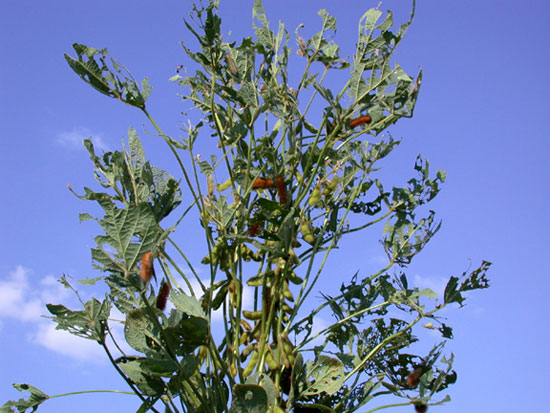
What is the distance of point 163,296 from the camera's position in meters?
2.61

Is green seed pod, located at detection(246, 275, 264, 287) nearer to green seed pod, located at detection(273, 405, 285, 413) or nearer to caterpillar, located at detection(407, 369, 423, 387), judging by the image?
green seed pod, located at detection(273, 405, 285, 413)

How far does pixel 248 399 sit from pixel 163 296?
1.92ft

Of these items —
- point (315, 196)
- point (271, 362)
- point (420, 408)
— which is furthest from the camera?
point (315, 196)

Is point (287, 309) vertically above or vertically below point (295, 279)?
below

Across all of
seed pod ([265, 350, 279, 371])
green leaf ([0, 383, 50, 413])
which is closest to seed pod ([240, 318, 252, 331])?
seed pod ([265, 350, 279, 371])

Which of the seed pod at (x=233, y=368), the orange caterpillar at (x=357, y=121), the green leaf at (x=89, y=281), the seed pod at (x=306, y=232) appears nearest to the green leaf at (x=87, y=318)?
the green leaf at (x=89, y=281)

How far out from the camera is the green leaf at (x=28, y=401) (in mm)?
2674

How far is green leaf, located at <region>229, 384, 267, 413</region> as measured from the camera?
2295 mm

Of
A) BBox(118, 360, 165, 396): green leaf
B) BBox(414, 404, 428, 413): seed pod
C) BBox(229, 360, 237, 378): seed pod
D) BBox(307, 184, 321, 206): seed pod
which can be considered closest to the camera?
BBox(118, 360, 165, 396): green leaf

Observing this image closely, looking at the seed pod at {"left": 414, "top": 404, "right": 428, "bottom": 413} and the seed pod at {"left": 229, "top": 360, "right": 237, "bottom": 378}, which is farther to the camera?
the seed pod at {"left": 414, "top": 404, "right": 428, "bottom": 413}

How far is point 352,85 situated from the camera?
2.69m

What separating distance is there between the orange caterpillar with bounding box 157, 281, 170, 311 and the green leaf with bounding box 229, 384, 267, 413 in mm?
519

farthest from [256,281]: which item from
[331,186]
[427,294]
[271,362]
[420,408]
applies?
[420,408]

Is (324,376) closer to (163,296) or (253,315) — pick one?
(253,315)
